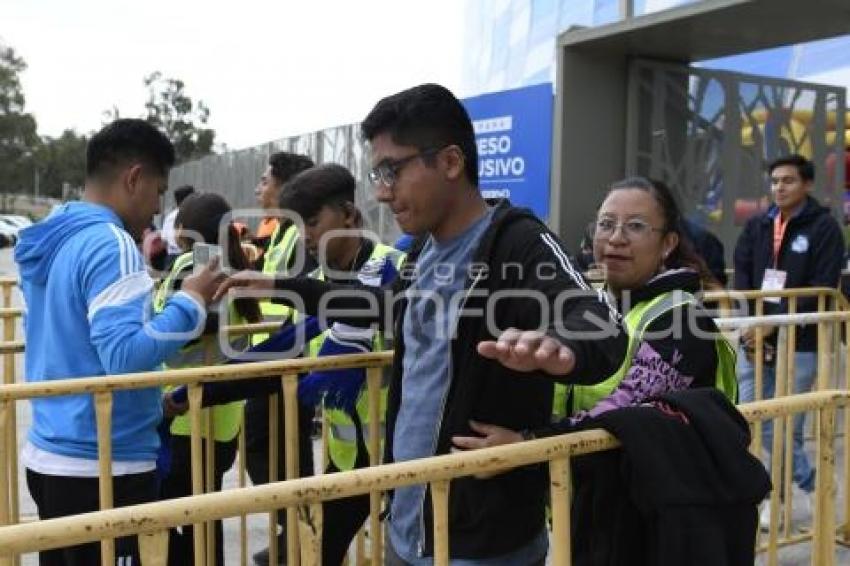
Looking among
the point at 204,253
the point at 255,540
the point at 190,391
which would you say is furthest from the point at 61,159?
the point at 190,391

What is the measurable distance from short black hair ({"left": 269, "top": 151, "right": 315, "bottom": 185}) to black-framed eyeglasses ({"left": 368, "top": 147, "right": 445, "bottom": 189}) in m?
3.30

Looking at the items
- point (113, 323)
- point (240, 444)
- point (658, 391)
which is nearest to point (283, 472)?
point (240, 444)

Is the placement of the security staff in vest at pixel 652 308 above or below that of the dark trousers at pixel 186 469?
above

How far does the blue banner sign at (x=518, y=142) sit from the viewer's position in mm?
6992

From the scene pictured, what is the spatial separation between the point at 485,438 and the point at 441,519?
0.71ft

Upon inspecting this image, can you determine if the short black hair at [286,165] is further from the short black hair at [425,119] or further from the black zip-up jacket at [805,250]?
the short black hair at [425,119]

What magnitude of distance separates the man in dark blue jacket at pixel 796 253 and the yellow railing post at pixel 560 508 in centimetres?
353

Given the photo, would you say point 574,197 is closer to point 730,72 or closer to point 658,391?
point 730,72

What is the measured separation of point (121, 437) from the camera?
258 cm

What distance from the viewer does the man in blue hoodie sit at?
2426 millimetres

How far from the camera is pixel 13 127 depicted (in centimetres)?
5488

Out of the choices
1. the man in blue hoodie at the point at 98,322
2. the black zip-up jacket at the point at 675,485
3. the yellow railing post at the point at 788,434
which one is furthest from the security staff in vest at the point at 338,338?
the yellow railing post at the point at 788,434

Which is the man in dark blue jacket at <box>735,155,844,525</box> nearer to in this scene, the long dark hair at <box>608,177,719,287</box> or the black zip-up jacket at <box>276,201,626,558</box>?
the long dark hair at <box>608,177,719,287</box>

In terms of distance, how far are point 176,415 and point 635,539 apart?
1.94 m
